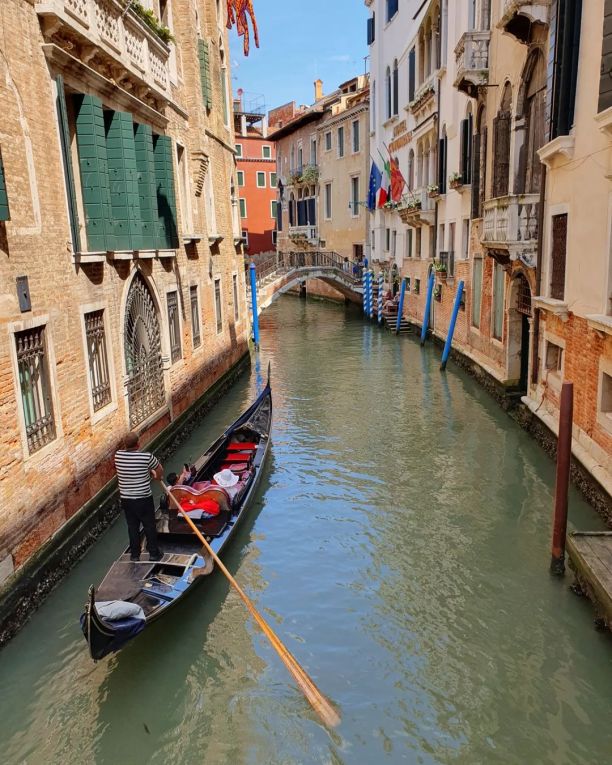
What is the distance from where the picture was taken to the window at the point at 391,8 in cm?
2188

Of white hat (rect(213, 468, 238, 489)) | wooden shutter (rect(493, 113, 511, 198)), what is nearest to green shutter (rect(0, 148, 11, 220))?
white hat (rect(213, 468, 238, 489))

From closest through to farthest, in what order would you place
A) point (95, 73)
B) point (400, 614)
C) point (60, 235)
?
point (400, 614) → point (60, 235) → point (95, 73)

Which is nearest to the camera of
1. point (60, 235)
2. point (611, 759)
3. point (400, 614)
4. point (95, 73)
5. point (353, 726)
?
point (611, 759)

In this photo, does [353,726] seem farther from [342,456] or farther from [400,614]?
[342,456]

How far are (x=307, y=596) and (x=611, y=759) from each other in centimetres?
256

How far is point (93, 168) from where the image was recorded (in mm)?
6840

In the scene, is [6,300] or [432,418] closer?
[6,300]

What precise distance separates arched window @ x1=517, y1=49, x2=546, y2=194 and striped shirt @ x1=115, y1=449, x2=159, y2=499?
22.2 feet

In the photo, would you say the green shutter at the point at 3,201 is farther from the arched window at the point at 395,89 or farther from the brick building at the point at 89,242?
the arched window at the point at 395,89

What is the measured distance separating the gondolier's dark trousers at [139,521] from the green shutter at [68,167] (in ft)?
8.54

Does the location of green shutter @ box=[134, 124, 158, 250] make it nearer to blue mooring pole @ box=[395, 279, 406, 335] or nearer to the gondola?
the gondola

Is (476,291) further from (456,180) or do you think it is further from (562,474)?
(562,474)

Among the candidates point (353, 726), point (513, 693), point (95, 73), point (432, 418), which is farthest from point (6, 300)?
point (432, 418)

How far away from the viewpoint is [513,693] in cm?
436
